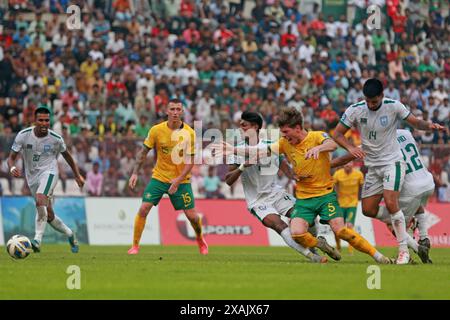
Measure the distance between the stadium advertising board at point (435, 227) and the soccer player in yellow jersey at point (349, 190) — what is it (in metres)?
2.18

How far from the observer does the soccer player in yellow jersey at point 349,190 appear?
27203 mm

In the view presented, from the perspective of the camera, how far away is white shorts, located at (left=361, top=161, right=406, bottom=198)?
16.9m

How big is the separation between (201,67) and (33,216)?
10208 mm

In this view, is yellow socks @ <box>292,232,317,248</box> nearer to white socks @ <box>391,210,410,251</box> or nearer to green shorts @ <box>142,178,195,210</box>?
white socks @ <box>391,210,410,251</box>

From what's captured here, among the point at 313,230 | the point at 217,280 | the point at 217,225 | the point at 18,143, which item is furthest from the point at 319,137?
the point at 217,225

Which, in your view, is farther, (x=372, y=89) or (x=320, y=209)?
(x=320, y=209)

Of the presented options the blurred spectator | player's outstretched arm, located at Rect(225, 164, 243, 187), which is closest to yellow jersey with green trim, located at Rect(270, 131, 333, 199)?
player's outstretched arm, located at Rect(225, 164, 243, 187)

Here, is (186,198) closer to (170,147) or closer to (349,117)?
(170,147)

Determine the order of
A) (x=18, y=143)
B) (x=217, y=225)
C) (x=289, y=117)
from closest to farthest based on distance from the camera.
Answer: (x=289, y=117) → (x=18, y=143) → (x=217, y=225)

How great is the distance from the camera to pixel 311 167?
54.5 feet

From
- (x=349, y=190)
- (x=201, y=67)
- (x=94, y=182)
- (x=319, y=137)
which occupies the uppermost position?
(x=201, y=67)

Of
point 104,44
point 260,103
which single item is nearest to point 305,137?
point 260,103

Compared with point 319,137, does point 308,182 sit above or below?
below
